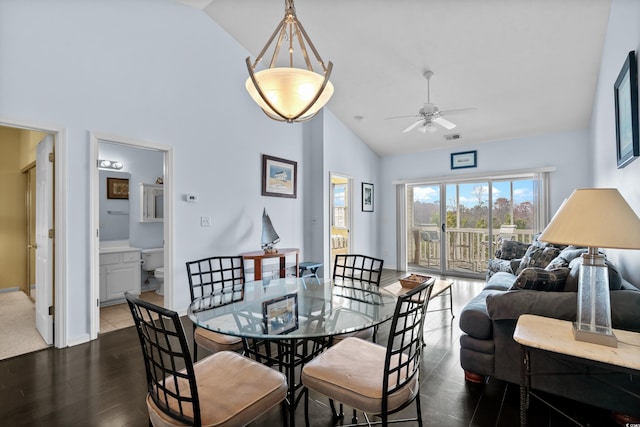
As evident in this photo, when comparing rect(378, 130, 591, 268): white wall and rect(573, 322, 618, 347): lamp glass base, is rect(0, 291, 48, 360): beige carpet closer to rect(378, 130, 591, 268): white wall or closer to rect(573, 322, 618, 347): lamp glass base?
rect(573, 322, 618, 347): lamp glass base

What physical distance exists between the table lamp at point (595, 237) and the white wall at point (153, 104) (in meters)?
3.50

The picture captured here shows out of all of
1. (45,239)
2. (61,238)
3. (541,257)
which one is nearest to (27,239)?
(45,239)

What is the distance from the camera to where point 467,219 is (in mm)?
5805

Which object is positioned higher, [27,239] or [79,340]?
[27,239]

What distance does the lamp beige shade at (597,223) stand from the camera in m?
1.36

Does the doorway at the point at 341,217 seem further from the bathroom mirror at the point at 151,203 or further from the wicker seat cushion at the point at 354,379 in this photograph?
the wicker seat cushion at the point at 354,379

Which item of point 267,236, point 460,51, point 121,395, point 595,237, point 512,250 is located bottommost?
point 121,395

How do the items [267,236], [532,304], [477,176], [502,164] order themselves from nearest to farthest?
1. [532,304]
2. [267,236]
3. [502,164]
4. [477,176]

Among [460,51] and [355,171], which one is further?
[355,171]

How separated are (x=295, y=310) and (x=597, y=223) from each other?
1639 mm

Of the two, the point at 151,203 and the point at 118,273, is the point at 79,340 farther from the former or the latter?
the point at 151,203

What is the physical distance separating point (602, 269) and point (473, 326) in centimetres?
91

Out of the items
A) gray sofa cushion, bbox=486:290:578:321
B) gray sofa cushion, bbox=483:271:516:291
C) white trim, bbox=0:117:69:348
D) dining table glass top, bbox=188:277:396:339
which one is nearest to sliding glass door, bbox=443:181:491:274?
gray sofa cushion, bbox=483:271:516:291

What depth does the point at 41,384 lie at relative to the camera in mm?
2195
